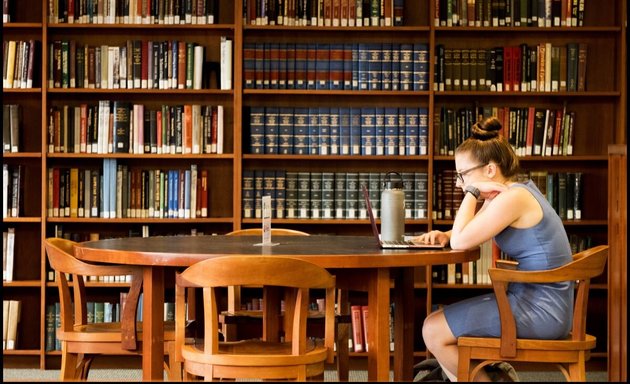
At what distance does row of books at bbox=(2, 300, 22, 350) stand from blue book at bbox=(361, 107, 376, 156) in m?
2.16

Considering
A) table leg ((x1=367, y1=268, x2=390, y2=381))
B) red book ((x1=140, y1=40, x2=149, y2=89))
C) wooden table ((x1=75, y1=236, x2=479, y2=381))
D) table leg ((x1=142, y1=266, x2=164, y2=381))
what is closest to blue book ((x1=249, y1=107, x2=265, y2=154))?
red book ((x1=140, y1=40, x2=149, y2=89))

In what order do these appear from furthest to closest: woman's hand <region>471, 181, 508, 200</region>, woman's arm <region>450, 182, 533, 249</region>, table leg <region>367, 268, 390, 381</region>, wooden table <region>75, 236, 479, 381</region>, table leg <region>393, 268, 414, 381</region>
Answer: table leg <region>393, 268, 414, 381</region>
woman's hand <region>471, 181, 508, 200</region>
woman's arm <region>450, 182, 533, 249</region>
table leg <region>367, 268, 390, 381</region>
wooden table <region>75, 236, 479, 381</region>

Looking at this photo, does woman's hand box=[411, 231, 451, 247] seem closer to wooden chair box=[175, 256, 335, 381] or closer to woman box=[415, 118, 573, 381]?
woman box=[415, 118, 573, 381]

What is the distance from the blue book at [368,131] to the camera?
5.66 metres

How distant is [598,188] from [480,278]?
0.88 m

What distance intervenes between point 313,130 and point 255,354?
9.08 feet

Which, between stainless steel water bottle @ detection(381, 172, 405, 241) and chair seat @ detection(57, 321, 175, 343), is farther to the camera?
stainless steel water bottle @ detection(381, 172, 405, 241)

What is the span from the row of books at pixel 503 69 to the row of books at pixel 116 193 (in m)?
1.59

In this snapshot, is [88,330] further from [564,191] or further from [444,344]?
[564,191]

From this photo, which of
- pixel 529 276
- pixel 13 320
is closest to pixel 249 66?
pixel 13 320

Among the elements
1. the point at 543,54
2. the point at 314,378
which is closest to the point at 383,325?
the point at 314,378

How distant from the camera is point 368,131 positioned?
18.6 feet

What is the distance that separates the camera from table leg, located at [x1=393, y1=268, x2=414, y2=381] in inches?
154

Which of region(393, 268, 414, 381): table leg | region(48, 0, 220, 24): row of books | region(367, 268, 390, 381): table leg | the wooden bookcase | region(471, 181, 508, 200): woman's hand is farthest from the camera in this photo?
the wooden bookcase
